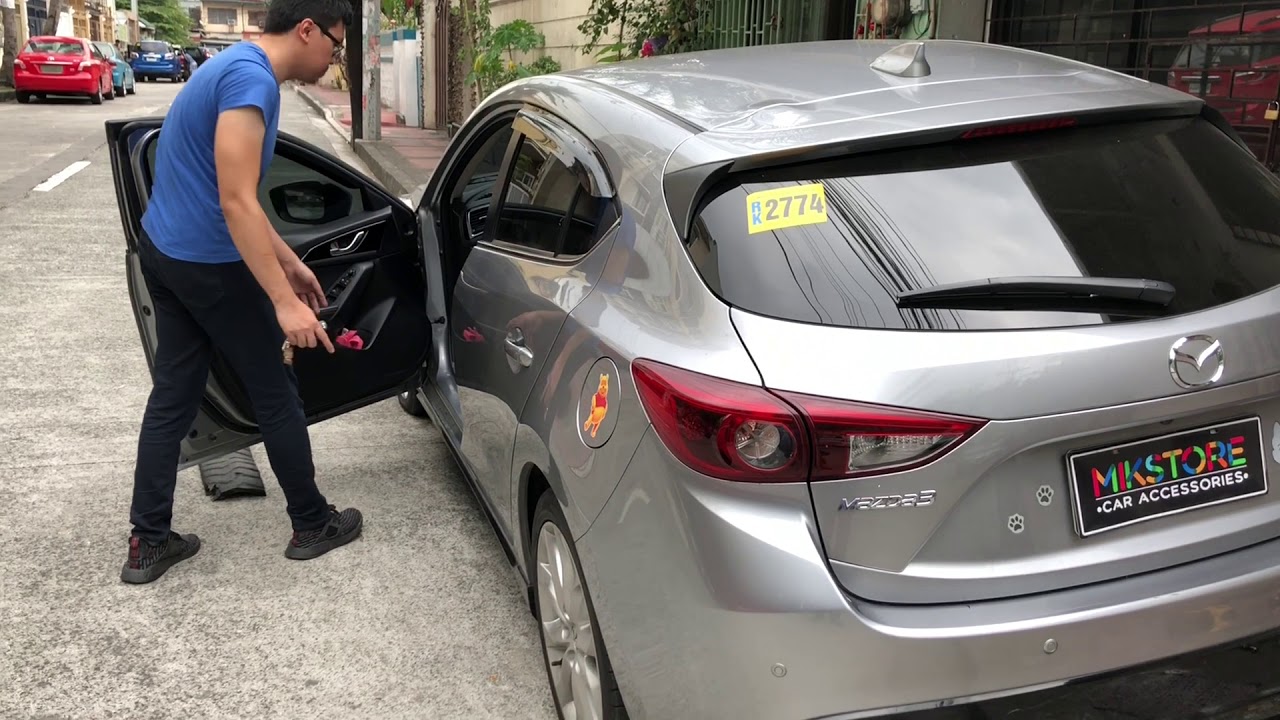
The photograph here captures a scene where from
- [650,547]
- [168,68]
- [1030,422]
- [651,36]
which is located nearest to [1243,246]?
[1030,422]

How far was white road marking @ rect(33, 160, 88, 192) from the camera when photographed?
12008 mm

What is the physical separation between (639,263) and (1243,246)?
120 cm

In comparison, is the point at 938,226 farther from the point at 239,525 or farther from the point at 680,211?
the point at 239,525

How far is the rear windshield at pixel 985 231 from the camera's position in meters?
2.00

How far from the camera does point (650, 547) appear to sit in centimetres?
204

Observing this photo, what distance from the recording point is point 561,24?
14875mm

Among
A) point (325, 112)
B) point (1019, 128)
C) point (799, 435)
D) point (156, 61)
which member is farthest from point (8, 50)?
point (799, 435)

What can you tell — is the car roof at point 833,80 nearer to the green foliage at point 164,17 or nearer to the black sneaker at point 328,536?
the black sneaker at point 328,536

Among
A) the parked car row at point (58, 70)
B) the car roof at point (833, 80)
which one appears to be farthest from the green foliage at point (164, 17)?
the car roof at point (833, 80)

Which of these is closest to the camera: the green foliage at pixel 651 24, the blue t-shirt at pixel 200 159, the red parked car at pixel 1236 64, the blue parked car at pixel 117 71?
the blue t-shirt at pixel 200 159

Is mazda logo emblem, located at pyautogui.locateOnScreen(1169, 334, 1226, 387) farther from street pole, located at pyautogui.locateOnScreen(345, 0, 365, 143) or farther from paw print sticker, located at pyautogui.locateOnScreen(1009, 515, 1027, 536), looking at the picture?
street pole, located at pyautogui.locateOnScreen(345, 0, 365, 143)

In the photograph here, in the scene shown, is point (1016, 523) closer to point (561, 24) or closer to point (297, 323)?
point (297, 323)

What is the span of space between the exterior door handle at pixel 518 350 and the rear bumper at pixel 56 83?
28642 millimetres

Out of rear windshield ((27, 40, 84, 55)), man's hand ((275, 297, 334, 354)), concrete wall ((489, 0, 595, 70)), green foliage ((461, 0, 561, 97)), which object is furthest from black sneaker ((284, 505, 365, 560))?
rear windshield ((27, 40, 84, 55))
